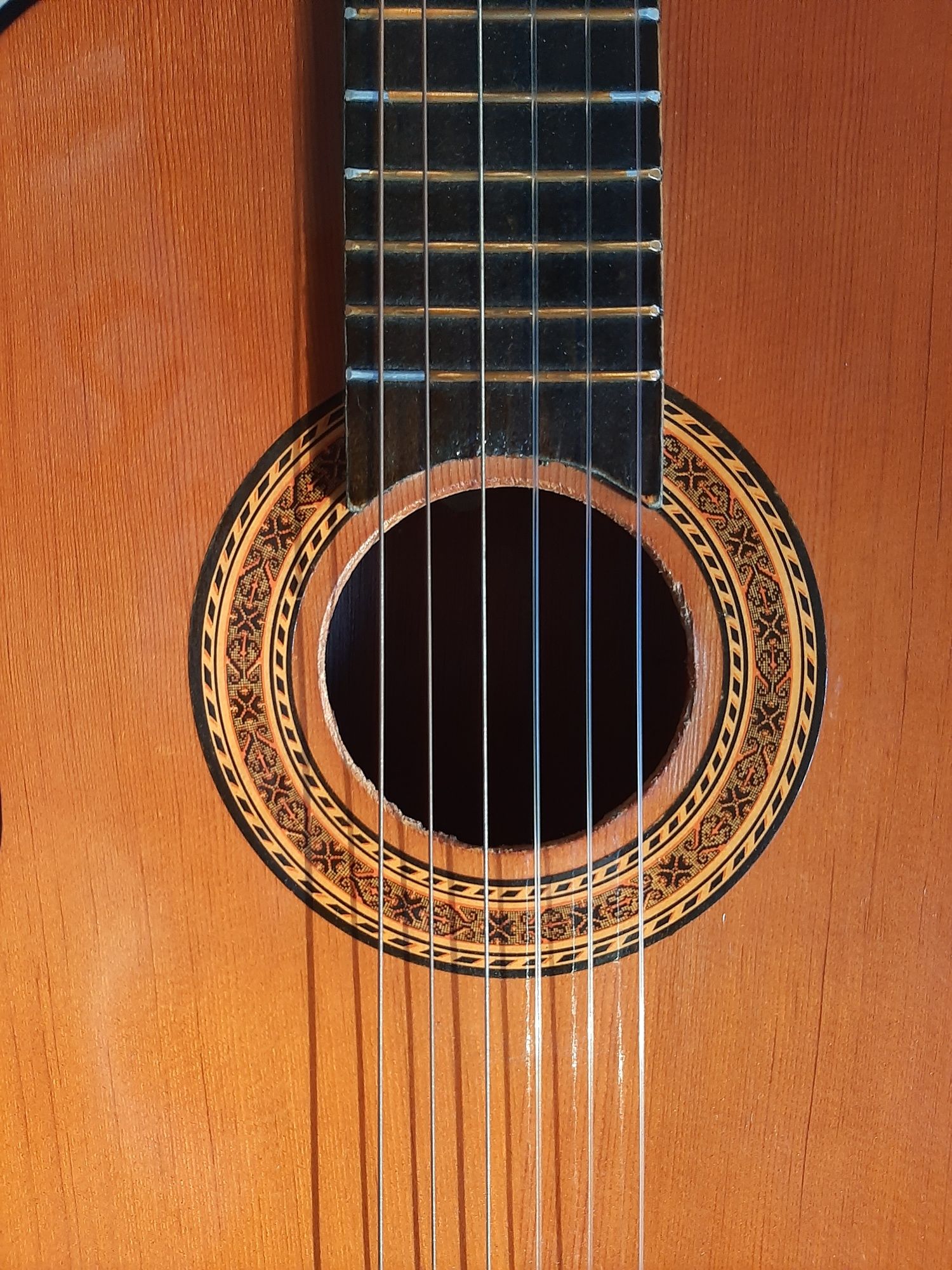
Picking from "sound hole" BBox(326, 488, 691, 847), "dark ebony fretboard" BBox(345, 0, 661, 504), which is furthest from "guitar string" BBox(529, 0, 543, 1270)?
"sound hole" BBox(326, 488, 691, 847)

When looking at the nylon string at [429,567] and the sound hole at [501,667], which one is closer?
the nylon string at [429,567]

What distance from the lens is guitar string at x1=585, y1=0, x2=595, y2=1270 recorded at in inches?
23.4

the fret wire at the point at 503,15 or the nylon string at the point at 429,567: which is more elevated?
the fret wire at the point at 503,15

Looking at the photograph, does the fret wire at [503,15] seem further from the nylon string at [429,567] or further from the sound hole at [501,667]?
the sound hole at [501,667]

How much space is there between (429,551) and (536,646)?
98 mm

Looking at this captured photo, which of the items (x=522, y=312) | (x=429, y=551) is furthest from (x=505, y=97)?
(x=429, y=551)

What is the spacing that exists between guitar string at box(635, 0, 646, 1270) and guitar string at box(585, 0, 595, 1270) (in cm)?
3

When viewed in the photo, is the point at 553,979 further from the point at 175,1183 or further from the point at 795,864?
the point at 175,1183

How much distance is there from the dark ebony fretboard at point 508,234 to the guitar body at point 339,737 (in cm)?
2

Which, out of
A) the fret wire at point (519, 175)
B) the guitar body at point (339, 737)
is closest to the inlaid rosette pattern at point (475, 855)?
the guitar body at point (339, 737)

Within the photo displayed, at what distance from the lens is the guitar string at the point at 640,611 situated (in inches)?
23.4

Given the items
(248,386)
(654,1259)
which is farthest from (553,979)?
(248,386)

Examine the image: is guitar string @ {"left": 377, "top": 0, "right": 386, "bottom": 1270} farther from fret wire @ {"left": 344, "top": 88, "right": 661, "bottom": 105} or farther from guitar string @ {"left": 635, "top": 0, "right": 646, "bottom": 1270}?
guitar string @ {"left": 635, "top": 0, "right": 646, "bottom": 1270}

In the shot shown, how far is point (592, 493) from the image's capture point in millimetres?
628
